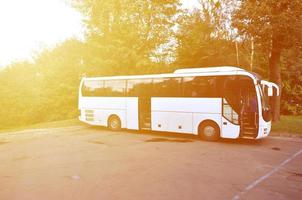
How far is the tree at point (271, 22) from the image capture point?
17281mm

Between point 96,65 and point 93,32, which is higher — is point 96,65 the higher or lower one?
the lower one

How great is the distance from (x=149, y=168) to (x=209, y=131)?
621 cm

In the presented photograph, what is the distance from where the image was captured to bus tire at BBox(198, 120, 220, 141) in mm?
15078

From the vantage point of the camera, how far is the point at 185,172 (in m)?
9.26

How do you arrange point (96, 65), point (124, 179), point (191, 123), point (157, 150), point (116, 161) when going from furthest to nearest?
point (96, 65) < point (191, 123) < point (157, 150) < point (116, 161) < point (124, 179)

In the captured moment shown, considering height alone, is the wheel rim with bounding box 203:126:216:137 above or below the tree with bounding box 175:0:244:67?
below

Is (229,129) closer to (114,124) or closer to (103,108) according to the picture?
(114,124)

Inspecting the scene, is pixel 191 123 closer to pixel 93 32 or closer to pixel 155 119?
pixel 155 119

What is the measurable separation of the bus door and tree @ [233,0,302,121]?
22.7 ft

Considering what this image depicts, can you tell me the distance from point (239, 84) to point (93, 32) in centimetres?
1301

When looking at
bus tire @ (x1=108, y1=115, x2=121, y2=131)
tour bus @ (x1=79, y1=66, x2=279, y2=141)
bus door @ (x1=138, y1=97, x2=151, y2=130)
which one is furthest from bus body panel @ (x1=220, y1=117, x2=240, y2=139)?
bus tire @ (x1=108, y1=115, x2=121, y2=131)

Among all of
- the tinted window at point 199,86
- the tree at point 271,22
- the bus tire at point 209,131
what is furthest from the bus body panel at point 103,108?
the tree at point 271,22

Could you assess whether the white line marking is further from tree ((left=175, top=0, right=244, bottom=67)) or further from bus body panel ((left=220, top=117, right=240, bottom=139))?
tree ((left=175, top=0, right=244, bottom=67))

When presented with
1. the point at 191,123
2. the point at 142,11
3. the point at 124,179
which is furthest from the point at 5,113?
the point at 124,179
